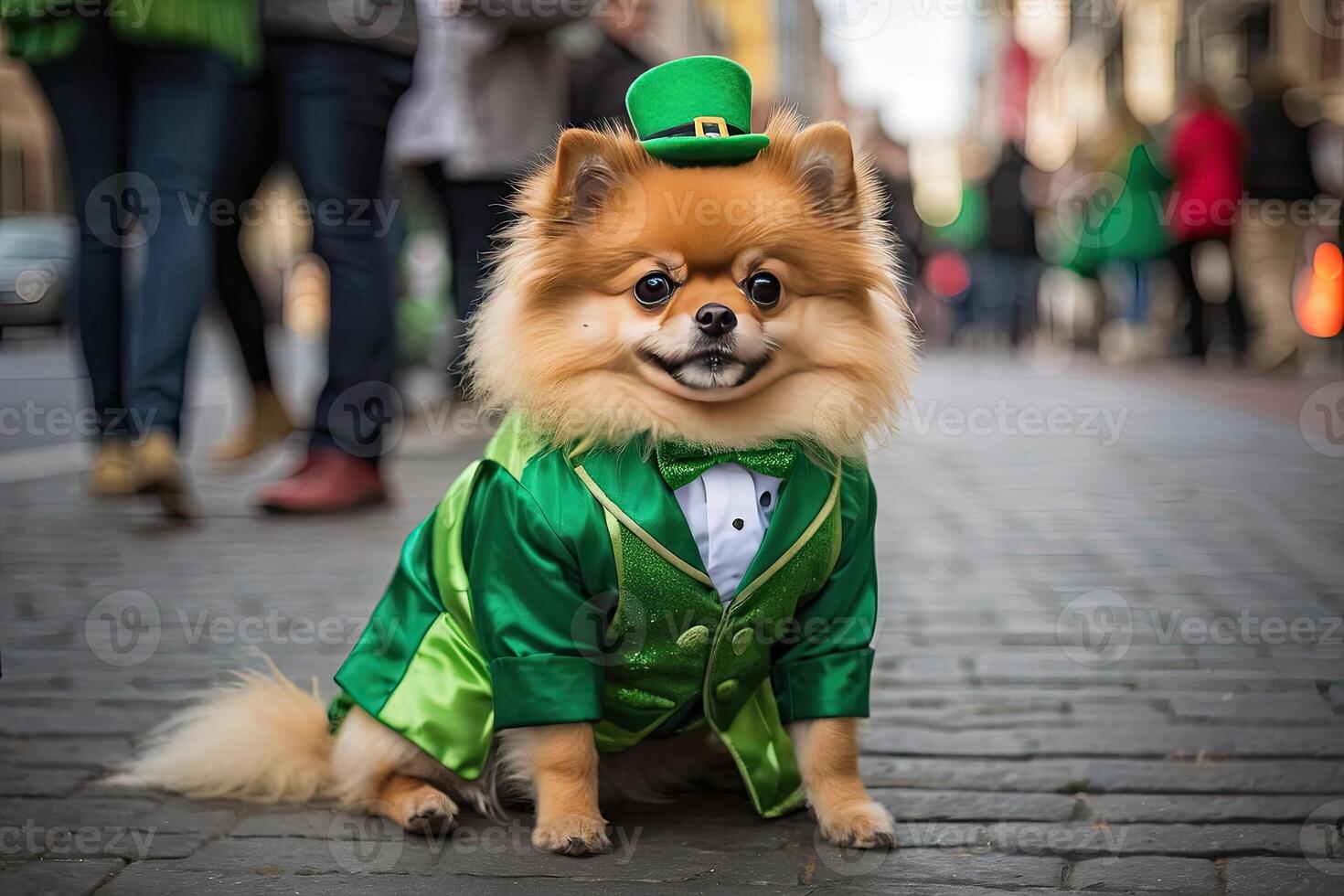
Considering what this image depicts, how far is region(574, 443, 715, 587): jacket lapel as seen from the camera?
250 cm

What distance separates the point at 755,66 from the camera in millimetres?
51219

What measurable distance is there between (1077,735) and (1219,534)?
261cm

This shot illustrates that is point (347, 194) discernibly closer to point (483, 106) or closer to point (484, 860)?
point (483, 106)

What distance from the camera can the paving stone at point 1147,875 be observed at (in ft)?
7.70

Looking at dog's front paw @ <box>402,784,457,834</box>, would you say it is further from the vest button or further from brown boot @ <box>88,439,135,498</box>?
brown boot @ <box>88,439,135,498</box>

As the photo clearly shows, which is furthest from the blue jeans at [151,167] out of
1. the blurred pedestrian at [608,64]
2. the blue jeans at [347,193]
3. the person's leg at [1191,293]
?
the person's leg at [1191,293]

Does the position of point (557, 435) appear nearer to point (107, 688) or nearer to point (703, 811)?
point (703, 811)

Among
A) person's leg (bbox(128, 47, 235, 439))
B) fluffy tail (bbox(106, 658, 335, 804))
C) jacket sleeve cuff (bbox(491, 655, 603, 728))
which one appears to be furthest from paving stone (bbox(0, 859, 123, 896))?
person's leg (bbox(128, 47, 235, 439))

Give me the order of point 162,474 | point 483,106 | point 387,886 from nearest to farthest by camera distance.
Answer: point 387,886 < point 162,474 < point 483,106

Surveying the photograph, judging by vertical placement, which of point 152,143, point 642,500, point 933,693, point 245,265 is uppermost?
point 152,143

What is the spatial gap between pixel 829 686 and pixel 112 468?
435 centimetres

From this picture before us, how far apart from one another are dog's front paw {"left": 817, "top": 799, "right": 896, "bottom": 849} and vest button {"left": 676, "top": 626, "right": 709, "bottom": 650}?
370 mm

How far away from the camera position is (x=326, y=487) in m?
5.90

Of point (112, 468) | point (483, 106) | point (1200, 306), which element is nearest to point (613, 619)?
point (112, 468)
